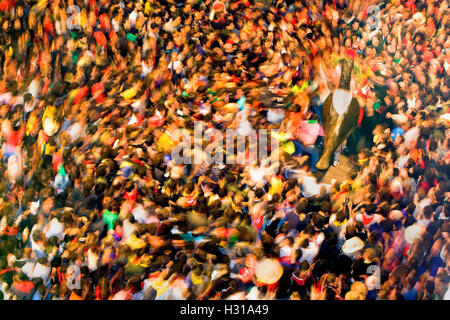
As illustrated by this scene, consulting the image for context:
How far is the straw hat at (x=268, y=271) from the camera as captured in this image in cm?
125

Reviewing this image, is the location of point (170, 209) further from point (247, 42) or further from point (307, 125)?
point (247, 42)

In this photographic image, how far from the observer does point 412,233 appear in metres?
1.27

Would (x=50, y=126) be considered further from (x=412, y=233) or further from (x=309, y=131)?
(x=412, y=233)

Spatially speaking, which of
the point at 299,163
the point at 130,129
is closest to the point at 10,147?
the point at 130,129

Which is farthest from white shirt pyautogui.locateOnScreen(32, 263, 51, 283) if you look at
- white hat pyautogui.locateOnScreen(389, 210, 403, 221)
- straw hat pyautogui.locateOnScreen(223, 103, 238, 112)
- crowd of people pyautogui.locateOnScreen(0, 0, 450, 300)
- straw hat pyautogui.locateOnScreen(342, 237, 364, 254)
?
white hat pyautogui.locateOnScreen(389, 210, 403, 221)

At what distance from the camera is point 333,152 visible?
1.39m

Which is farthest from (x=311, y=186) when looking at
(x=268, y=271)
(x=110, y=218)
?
(x=110, y=218)

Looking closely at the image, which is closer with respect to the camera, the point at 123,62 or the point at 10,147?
the point at 10,147

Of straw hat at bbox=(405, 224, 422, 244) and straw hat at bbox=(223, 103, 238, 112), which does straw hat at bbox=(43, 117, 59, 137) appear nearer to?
straw hat at bbox=(223, 103, 238, 112)

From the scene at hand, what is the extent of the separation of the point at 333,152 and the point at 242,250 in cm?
43

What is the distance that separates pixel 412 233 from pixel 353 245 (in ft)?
0.56

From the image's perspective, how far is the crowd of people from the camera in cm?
126

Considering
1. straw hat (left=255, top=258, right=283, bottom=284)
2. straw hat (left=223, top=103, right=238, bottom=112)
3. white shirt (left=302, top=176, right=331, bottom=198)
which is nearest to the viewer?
straw hat (left=255, top=258, right=283, bottom=284)

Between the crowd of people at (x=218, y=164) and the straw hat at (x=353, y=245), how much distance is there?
12 millimetres
